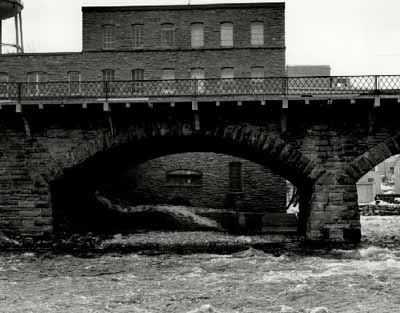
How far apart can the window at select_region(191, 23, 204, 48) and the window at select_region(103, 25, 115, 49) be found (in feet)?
18.6

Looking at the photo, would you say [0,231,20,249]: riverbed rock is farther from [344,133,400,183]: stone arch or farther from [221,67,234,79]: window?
[221,67,234,79]: window

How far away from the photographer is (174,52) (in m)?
42.2

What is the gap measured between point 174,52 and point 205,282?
86.7 feet

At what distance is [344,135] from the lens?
25.3 metres

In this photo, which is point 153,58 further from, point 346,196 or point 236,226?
point 346,196

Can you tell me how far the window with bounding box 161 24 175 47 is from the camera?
4241cm

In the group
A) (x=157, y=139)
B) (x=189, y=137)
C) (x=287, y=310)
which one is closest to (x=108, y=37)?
(x=157, y=139)

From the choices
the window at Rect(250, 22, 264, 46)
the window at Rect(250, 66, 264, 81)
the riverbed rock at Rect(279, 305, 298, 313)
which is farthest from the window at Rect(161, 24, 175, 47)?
the riverbed rock at Rect(279, 305, 298, 313)

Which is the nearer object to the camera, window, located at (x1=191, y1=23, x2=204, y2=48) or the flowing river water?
Result: the flowing river water

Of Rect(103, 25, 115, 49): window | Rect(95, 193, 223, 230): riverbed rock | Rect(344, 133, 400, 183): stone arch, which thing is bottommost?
Rect(95, 193, 223, 230): riverbed rock

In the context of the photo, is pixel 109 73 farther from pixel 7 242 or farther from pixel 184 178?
pixel 7 242

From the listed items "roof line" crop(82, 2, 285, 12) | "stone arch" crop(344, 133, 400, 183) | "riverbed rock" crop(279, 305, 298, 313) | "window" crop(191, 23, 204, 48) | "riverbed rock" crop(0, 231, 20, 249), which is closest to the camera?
"riverbed rock" crop(279, 305, 298, 313)

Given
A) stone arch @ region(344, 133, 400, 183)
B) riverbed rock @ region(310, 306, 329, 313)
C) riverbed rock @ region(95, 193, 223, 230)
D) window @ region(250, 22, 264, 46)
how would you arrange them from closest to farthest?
riverbed rock @ region(310, 306, 329, 313), stone arch @ region(344, 133, 400, 183), riverbed rock @ region(95, 193, 223, 230), window @ region(250, 22, 264, 46)

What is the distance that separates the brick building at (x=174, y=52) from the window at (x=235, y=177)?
1776 mm
